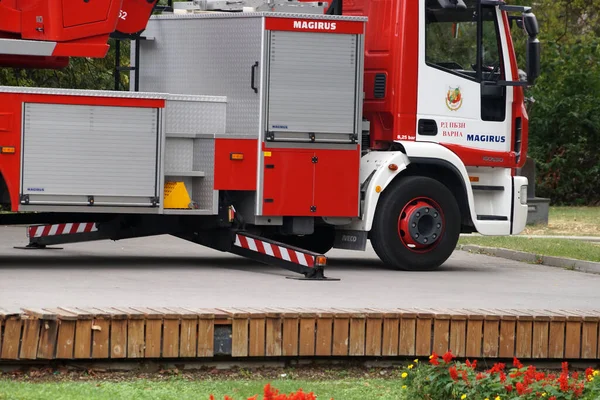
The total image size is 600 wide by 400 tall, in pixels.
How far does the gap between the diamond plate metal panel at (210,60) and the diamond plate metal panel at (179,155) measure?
609 millimetres

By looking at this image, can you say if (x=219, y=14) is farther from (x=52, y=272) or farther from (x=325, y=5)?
(x=52, y=272)

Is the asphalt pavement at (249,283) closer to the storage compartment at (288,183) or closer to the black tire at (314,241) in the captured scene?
the black tire at (314,241)

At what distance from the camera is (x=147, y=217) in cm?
1463

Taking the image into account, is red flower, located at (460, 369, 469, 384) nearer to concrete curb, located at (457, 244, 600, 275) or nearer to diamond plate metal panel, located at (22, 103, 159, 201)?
diamond plate metal panel, located at (22, 103, 159, 201)

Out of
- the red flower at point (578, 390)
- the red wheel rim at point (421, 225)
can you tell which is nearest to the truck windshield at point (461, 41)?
the red wheel rim at point (421, 225)

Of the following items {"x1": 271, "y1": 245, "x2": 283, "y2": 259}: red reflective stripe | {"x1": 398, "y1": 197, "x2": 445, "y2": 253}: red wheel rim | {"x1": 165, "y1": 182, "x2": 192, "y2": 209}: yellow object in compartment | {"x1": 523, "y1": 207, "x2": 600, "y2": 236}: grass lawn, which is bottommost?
{"x1": 523, "y1": 207, "x2": 600, "y2": 236}: grass lawn

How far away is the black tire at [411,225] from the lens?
1466 centimetres

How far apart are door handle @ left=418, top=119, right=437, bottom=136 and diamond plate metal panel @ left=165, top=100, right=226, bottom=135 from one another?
2451 millimetres

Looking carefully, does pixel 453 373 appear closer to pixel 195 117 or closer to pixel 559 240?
pixel 195 117

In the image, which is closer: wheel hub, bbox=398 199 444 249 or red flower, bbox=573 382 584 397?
red flower, bbox=573 382 584 397

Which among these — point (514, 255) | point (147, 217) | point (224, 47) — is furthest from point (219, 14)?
point (514, 255)

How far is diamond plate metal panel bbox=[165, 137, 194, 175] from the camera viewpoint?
1384cm

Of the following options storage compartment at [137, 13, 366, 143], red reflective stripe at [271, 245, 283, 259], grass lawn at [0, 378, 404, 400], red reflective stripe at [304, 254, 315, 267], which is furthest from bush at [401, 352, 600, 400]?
storage compartment at [137, 13, 366, 143]

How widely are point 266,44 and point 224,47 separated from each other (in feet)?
2.43
